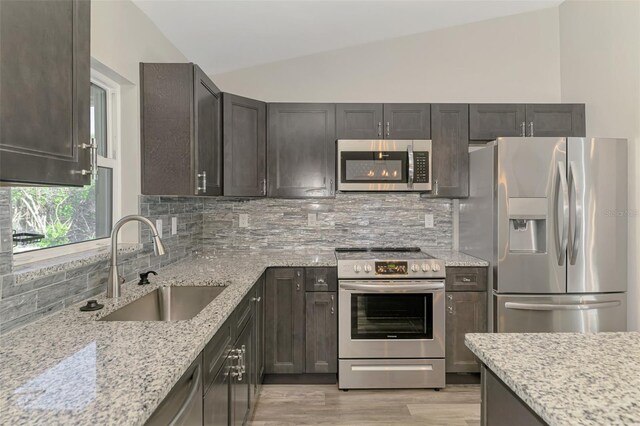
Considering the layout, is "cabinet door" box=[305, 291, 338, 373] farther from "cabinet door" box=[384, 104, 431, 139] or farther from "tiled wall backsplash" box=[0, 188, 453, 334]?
"cabinet door" box=[384, 104, 431, 139]

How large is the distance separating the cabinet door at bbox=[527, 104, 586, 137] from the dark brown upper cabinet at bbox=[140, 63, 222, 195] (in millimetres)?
2680

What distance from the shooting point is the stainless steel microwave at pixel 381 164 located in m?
3.01

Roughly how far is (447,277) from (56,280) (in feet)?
7.93

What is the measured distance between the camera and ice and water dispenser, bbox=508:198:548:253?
254 centimetres

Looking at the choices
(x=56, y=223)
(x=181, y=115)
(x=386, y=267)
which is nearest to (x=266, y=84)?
(x=181, y=115)

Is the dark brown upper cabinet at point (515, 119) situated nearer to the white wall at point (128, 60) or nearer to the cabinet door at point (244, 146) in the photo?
the cabinet door at point (244, 146)

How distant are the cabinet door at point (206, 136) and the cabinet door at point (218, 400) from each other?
1.12 m

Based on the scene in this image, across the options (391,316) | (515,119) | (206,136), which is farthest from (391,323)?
(515,119)

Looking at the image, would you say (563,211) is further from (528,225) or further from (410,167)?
(410,167)

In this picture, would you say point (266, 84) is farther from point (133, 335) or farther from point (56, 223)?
point (133, 335)

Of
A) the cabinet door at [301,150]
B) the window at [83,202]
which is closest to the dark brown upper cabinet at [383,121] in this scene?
the cabinet door at [301,150]

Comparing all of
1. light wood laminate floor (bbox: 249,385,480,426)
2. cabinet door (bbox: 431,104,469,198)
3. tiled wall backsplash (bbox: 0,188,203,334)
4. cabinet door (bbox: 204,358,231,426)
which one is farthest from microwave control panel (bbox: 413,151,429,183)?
cabinet door (bbox: 204,358,231,426)

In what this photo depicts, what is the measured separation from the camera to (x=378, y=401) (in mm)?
2590

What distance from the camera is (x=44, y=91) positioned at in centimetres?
94
